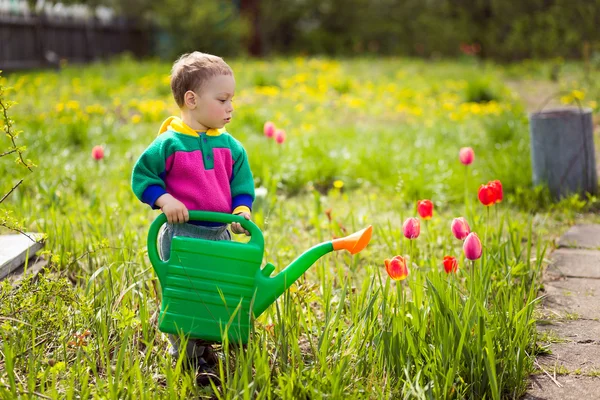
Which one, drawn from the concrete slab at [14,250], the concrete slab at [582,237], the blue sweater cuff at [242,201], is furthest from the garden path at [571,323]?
the concrete slab at [14,250]

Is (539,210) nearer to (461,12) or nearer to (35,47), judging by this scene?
(461,12)

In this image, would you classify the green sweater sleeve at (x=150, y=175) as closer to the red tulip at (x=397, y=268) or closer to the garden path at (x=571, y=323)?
the red tulip at (x=397, y=268)

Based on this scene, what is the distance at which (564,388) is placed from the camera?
200cm

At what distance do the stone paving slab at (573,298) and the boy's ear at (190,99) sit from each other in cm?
149

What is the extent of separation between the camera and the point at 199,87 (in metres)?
2.02

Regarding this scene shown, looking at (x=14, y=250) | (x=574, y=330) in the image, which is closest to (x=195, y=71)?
(x=14, y=250)

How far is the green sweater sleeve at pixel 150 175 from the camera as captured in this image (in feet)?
6.56

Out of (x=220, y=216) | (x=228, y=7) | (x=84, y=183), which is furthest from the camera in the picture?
(x=228, y=7)

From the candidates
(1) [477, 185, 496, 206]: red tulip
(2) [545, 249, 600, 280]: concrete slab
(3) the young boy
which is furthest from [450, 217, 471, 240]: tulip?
(2) [545, 249, 600, 280]: concrete slab

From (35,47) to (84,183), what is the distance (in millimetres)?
10038

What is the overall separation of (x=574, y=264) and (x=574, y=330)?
687 millimetres

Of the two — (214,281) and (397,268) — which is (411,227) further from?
(214,281)

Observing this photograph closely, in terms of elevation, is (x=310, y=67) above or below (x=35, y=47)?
below

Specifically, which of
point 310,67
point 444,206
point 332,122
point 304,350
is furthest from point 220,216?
point 310,67
